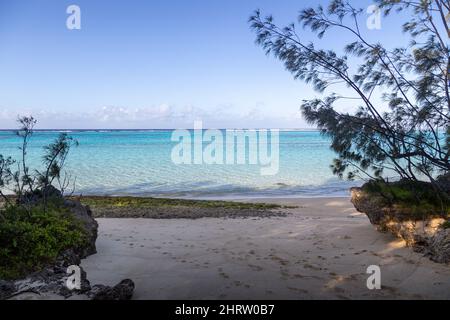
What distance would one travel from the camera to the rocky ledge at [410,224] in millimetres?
5816

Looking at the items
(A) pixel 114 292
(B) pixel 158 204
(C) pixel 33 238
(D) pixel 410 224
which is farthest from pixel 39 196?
(D) pixel 410 224

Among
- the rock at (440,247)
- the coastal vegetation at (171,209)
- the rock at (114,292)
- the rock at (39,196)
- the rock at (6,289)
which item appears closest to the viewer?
the rock at (6,289)

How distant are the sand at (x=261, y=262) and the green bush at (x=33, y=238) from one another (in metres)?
0.54

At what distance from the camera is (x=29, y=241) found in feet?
17.5

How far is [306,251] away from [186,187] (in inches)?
552

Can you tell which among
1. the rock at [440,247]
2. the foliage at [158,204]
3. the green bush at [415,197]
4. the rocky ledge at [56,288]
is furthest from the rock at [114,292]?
the foliage at [158,204]

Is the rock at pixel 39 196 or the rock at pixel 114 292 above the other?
the rock at pixel 39 196

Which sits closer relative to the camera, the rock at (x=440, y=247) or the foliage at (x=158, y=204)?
the rock at (x=440, y=247)

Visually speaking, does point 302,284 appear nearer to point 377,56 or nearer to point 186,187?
point 377,56

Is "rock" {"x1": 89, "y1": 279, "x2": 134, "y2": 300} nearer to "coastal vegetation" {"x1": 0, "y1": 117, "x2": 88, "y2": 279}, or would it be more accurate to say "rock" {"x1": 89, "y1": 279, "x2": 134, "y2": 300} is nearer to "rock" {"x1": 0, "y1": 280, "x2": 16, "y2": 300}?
"rock" {"x1": 0, "y1": 280, "x2": 16, "y2": 300}

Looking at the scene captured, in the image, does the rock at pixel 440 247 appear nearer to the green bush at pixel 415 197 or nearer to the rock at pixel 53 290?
the green bush at pixel 415 197

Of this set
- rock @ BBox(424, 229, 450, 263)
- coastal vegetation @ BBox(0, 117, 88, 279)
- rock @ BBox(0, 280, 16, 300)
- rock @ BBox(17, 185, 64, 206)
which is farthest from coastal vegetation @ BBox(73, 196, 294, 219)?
rock @ BBox(0, 280, 16, 300)
